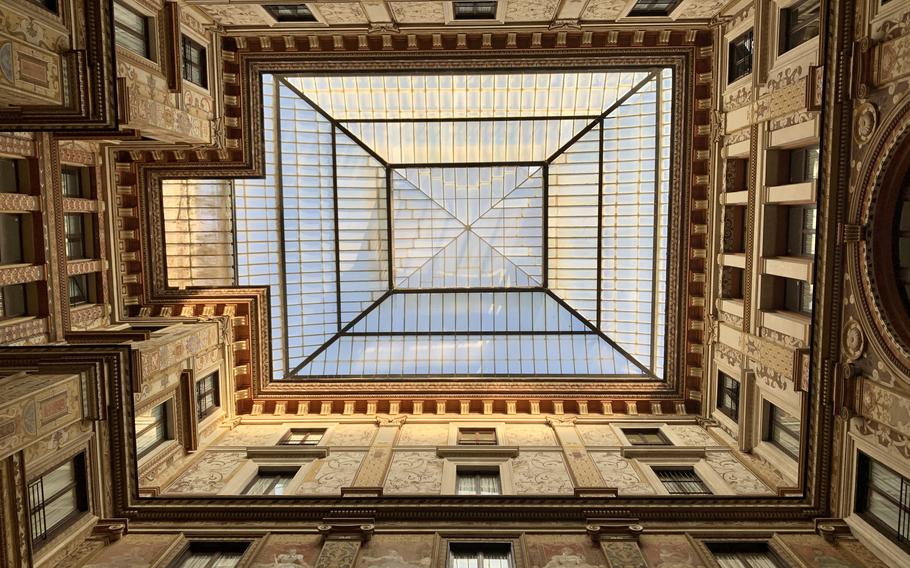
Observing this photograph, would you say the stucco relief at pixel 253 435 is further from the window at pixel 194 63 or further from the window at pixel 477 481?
the window at pixel 194 63

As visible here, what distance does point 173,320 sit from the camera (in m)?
20.4

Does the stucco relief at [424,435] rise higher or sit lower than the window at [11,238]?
lower

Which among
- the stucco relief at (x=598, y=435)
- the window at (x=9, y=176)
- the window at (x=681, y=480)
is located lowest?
the window at (x=681, y=480)

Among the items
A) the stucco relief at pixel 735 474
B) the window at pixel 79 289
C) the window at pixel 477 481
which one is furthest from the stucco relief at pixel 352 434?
the stucco relief at pixel 735 474

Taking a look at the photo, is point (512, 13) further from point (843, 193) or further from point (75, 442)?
point (75, 442)

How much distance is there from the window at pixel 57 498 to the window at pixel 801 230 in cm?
1955

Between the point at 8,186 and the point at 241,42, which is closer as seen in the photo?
the point at 8,186

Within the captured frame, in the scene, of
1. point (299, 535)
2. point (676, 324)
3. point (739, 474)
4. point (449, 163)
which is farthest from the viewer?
point (449, 163)

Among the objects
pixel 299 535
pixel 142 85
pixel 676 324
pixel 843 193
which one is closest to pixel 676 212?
pixel 676 324

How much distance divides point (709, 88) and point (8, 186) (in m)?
22.4

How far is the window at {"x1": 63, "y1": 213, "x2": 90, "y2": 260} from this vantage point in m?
17.8

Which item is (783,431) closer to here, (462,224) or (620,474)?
(620,474)

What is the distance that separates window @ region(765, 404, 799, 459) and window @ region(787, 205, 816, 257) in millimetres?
4916

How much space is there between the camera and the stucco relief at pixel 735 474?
A: 16.3 metres
